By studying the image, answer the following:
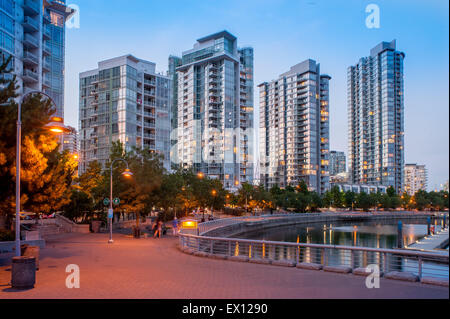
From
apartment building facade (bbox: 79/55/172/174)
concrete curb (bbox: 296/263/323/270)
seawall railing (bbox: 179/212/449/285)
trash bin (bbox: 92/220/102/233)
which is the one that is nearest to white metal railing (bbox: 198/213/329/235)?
seawall railing (bbox: 179/212/449/285)

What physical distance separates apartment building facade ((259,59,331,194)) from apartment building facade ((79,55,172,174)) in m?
70.7

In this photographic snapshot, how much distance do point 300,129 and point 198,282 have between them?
14647 centimetres

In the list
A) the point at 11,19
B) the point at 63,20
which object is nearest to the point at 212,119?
the point at 63,20

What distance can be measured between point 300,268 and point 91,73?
87.1 metres

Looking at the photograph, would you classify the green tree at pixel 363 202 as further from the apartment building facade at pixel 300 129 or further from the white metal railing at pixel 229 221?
the white metal railing at pixel 229 221

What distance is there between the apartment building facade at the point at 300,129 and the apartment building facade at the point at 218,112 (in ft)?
99.1

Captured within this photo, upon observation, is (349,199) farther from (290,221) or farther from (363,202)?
(290,221)

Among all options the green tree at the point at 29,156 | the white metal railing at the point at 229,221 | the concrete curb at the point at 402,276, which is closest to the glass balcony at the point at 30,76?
the white metal railing at the point at 229,221

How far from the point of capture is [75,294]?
34.3 feet

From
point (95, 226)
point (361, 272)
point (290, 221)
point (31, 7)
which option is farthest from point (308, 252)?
point (31, 7)

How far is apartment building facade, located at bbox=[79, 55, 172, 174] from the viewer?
84.3 meters

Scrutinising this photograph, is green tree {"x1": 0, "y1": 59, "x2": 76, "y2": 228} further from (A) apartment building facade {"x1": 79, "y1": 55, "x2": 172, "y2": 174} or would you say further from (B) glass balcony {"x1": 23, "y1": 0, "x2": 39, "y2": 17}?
(A) apartment building facade {"x1": 79, "y1": 55, "x2": 172, "y2": 174}

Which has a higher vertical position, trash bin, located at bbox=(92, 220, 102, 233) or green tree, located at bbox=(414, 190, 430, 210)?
trash bin, located at bbox=(92, 220, 102, 233)
